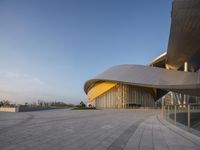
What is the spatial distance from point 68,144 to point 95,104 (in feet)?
103

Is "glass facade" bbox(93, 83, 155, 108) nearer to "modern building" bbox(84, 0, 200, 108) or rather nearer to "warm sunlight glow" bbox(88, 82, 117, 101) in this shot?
"modern building" bbox(84, 0, 200, 108)

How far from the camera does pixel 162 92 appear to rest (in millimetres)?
39562

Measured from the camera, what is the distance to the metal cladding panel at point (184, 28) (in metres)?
13.6

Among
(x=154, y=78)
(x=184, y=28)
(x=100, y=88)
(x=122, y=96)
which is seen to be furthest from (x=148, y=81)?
(x=184, y=28)

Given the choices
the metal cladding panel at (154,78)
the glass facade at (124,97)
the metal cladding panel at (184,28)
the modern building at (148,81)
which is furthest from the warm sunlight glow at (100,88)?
the metal cladding panel at (184,28)

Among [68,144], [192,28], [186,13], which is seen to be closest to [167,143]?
[68,144]

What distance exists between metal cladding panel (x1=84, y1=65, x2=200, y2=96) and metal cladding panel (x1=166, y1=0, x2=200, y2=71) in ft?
10.6

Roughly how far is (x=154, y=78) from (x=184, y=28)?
43.8 ft

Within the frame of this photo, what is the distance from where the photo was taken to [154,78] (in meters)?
30.9

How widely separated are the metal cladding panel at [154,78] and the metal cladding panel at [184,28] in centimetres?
324

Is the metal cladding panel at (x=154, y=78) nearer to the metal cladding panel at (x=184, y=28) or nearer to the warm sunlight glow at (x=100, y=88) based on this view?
the warm sunlight glow at (x=100, y=88)

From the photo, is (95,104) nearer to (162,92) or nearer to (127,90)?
(127,90)

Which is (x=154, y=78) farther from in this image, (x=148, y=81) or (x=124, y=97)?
(x=124, y=97)

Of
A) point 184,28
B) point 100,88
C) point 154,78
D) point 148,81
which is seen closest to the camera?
point 184,28
